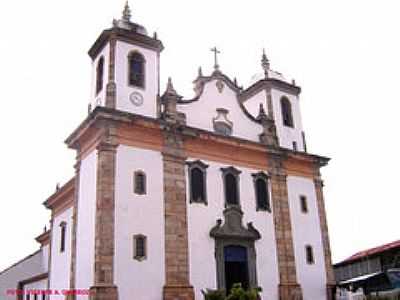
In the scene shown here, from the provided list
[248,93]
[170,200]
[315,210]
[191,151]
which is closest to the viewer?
[170,200]

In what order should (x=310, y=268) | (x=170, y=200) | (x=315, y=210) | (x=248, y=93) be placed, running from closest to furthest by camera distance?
1. (x=170, y=200)
2. (x=310, y=268)
3. (x=315, y=210)
4. (x=248, y=93)

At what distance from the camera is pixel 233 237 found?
21.4 m

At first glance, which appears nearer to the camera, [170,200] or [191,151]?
[170,200]

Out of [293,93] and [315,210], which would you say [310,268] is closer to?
[315,210]

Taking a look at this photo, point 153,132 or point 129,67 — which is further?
point 129,67

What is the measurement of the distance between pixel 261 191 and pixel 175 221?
5076mm

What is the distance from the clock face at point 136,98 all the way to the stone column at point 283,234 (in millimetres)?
6993

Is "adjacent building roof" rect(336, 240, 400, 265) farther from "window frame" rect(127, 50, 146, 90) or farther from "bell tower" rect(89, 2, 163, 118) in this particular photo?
"window frame" rect(127, 50, 146, 90)

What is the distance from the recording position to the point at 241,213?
72.5 ft

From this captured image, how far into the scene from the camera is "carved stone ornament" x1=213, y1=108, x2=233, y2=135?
76.8 ft

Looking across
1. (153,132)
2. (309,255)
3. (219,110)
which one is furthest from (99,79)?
(309,255)

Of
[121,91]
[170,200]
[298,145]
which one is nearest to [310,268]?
[298,145]

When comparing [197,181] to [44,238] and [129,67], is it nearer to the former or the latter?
[129,67]

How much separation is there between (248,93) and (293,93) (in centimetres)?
245
